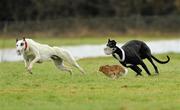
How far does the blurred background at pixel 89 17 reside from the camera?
2798 inches

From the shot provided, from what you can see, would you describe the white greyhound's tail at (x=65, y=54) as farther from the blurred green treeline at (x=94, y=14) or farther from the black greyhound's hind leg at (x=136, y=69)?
the blurred green treeline at (x=94, y=14)

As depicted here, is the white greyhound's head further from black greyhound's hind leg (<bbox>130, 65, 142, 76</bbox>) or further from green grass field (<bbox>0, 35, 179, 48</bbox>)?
green grass field (<bbox>0, 35, 179, 48</bbox>)

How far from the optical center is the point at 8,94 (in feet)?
54.0

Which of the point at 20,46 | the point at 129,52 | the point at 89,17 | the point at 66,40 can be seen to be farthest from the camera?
the point at 89,17

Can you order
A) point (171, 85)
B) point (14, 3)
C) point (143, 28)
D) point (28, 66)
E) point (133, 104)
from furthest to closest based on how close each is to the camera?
point (14, 3)
point (143, 28)
point (28, 66)
point (171, 85)
point (133, 104)

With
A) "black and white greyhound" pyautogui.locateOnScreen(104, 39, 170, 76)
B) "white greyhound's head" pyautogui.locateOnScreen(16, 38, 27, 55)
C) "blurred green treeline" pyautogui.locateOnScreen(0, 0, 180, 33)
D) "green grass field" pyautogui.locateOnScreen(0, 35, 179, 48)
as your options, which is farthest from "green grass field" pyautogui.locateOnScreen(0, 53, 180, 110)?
"blurred green treeline" pyautogui.locateOnScreen(0, 0, 180, 33)

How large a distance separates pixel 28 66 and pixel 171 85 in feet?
17.1

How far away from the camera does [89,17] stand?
7856cm

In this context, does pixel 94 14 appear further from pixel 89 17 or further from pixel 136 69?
pixel 136 69

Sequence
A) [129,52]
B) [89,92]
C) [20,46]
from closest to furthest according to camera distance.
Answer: [89,92]
[20,46]
[129,52]

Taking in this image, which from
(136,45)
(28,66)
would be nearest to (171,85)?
(136,45)

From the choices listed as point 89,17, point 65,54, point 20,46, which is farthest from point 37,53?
point 89,17

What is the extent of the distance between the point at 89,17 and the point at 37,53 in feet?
189

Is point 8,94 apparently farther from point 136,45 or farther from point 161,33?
point 161,33
